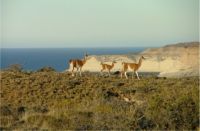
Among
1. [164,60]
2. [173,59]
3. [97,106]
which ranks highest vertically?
[97,106]

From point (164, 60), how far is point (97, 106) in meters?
81.8

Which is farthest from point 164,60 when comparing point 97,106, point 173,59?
point 97,106

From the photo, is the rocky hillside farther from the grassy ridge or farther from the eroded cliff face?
the grassy ridge

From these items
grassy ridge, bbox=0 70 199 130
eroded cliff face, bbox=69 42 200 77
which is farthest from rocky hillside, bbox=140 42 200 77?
grassy ridge, bbox=0 70 199 130

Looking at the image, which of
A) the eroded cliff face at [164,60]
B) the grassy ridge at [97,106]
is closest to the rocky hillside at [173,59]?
the eroded cliff face at [164,60]

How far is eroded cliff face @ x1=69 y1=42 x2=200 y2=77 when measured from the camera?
258 feet

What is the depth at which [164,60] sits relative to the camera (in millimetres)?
98250

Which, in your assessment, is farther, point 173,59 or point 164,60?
point 164,60

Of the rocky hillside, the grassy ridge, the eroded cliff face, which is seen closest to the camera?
the grassy ridge

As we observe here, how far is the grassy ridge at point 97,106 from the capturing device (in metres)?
14.8

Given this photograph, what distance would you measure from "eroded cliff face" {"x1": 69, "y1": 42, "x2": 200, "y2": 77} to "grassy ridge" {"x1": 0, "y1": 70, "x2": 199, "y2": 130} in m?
50.7

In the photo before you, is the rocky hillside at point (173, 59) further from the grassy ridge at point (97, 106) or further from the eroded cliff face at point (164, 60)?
the grassy ridge at point (97, 106)

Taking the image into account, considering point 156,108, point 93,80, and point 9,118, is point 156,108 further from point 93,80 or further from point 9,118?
point 93,80

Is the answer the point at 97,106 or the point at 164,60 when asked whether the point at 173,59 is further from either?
the point at 97,106
